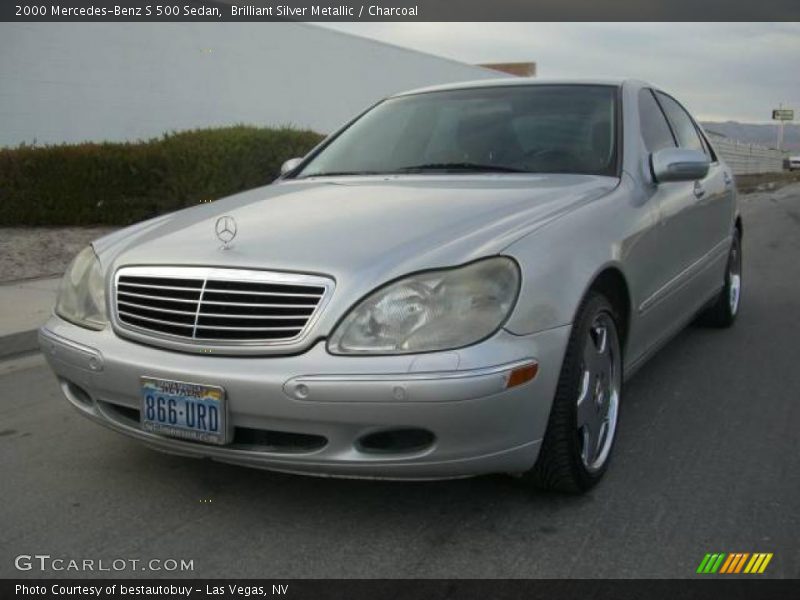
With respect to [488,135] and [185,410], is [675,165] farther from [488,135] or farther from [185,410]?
[185,410]

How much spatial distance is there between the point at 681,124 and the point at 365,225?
9.38 feet

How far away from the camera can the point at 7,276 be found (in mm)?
8219

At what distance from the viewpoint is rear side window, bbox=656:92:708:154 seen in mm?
4809

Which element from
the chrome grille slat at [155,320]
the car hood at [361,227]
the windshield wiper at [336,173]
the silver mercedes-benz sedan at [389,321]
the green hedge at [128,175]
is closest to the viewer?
the silver mercedes-benz sedan at [389,321]

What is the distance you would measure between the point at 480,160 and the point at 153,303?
1.72 meters

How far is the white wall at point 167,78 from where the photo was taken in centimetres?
1167

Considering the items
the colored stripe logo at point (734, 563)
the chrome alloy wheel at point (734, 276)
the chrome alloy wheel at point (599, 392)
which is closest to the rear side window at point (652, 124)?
the chrome alloy wheel at point (599, 392)

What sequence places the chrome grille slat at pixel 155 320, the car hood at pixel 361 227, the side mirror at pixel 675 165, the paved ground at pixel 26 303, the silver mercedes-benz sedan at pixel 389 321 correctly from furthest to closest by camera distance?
1. the paved ground at pixel 26 303
2. the side mirror at pixel 675 165
3. the chrome grille slat at pixel 155 320
4. the car hood at pixel 361 227
5. the silver mercedes-benz sedan at pixel 389 321

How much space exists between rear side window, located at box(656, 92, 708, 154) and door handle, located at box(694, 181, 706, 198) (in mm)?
206

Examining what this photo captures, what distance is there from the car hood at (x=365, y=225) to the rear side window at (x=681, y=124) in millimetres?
1469

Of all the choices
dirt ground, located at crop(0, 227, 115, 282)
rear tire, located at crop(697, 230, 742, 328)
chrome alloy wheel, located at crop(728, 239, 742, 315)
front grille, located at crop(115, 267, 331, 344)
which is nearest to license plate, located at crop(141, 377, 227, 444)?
front grille, located at crop(115, 267, 331, 344)

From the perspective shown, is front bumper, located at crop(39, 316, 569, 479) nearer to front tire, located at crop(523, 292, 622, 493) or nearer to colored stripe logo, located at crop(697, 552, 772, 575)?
front tire, located at crop(523, 292, 622, 493)
